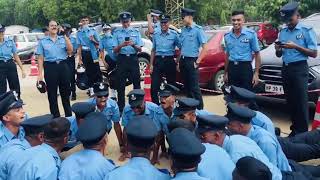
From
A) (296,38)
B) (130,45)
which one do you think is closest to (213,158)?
(296,38)

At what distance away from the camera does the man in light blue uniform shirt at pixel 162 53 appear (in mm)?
6914

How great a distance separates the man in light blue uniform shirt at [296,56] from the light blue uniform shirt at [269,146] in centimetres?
205

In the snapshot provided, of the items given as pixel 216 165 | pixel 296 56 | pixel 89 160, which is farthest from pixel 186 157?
pixel 296 56

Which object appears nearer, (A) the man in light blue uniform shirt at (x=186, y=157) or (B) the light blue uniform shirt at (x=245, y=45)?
(A) the man in light blue uniform shirt at (x=186, y=157)

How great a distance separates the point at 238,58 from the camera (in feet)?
20.3

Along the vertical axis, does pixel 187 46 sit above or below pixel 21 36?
above

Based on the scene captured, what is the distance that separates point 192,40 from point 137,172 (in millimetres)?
4424

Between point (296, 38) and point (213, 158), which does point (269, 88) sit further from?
point (213, 158)

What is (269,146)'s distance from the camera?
358cm

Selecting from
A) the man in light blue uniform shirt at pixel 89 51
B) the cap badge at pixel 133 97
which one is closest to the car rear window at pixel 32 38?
the man in light blue uniform shirt at pixel 89 51

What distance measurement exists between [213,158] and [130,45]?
437 centimetres

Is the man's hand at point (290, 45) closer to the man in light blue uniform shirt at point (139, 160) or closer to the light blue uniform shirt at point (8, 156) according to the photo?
the man in light blue uniform shirt at point (139, 160)

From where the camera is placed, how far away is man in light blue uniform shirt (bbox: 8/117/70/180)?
2.91m

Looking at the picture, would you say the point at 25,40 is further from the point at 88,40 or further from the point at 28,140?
the point at 28,140
